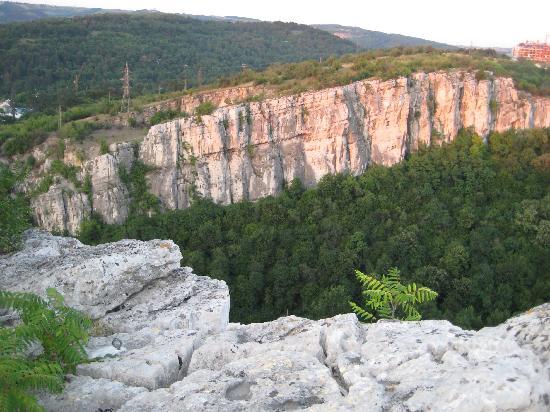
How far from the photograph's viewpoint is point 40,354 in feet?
14.9

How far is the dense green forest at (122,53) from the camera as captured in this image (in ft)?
180

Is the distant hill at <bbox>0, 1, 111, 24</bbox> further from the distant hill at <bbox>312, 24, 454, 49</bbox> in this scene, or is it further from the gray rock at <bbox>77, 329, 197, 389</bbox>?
the gray rock at <bbox>77, 329, 197, 389</bbox>

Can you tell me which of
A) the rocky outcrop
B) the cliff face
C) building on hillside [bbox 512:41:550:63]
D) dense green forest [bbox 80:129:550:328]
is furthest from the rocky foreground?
building on hillside [bbox 512:41:550:63]

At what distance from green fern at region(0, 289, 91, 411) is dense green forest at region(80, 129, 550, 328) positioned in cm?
1666

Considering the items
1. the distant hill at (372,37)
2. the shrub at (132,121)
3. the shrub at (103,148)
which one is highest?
the distant hill at (372,37)

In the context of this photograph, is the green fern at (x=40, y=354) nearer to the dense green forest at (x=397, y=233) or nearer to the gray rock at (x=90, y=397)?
the gray rock at (x=90, y=397)

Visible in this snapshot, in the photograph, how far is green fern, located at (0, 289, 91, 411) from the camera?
3559 millimetres

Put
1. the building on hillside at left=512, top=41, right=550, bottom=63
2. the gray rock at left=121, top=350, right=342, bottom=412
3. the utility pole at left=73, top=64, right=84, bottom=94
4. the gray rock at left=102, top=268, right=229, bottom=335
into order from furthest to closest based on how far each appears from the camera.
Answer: the building on hillside at left=512, top=41, right=550, bottom=63 → the utility pole at left=73, top=64, right=84, bottom=94 → the gray rock at left=102, top=268, right=229, bottom=335 → the gray rock at left=121, top=350, right=342, bottom=412

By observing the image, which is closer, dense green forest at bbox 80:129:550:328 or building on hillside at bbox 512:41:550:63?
dense green forest at bbox 80:129:550:328

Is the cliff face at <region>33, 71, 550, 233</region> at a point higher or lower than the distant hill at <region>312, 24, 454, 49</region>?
lower

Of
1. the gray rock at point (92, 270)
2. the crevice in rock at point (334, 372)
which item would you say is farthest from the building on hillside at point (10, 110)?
the crevice in rock at point (334, 372)

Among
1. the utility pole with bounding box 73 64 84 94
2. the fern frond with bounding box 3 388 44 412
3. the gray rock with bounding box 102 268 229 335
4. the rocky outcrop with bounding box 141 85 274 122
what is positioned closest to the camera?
the fern frond with bounding box 3 388 44 412

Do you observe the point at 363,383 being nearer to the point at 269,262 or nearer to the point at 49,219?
the point at 269,262

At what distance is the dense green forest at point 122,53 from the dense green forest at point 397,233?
794 inches
